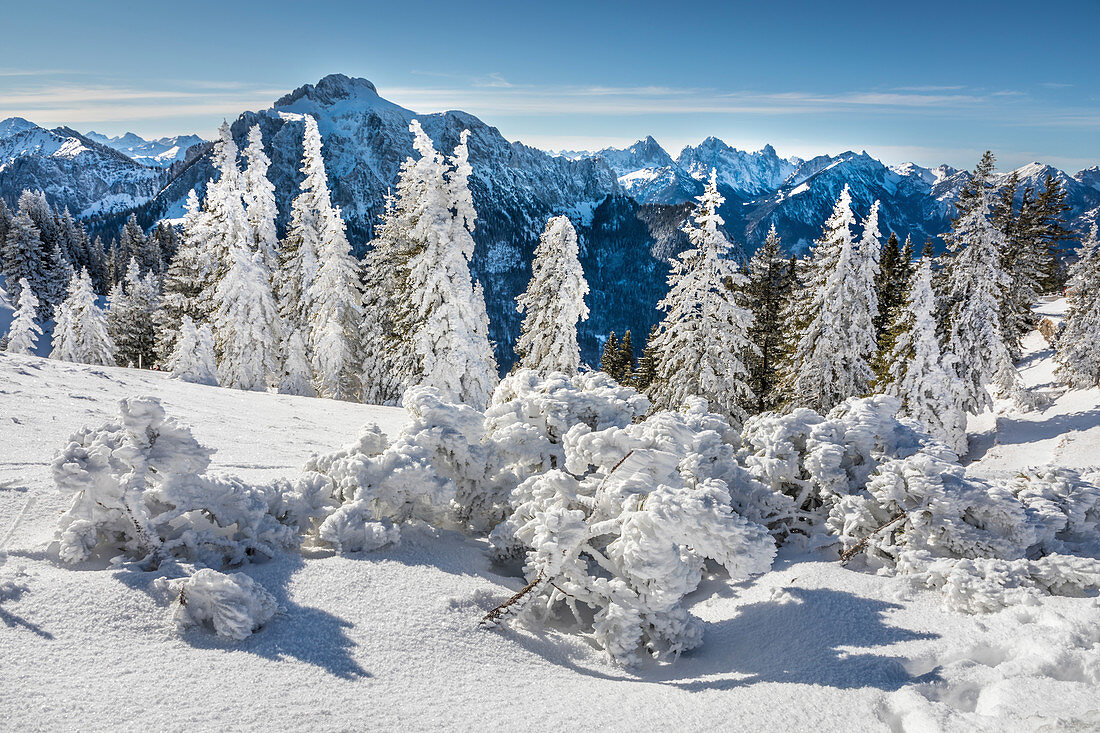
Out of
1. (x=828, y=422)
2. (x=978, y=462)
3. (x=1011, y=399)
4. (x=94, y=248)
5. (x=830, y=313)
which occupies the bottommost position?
(x=978, y=462)

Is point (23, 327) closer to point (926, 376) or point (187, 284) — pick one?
point (187, 284)

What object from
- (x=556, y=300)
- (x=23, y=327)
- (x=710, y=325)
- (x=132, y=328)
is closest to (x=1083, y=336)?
(x=710, y=325)

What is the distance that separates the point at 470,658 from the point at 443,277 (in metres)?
18.3

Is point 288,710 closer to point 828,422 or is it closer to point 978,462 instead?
point 828,422

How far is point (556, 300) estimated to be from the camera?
84.6 ft

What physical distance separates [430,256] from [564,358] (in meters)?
7.50

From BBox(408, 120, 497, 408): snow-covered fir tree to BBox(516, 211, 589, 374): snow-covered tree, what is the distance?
14.3ft

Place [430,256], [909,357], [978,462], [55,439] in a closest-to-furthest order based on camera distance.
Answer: [55,439], [430,256], [909,357], [978,462]

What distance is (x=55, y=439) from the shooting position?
7.65m

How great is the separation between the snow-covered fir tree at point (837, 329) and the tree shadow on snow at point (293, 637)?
78.6 feet

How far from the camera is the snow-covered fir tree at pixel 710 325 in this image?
21844mm

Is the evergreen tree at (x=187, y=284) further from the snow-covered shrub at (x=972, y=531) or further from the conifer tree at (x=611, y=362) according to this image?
the snow-covered shrub at (x=972, y=531)

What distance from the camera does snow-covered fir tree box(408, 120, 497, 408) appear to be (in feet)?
70.6

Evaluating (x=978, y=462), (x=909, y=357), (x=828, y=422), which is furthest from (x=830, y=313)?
(x=828, y=422)
